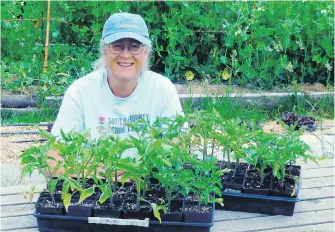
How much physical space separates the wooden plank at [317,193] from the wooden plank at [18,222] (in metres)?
1.01

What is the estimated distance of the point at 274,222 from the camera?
6.67ft

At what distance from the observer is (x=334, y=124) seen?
472 centimetres

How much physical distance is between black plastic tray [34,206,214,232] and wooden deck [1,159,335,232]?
0.09m

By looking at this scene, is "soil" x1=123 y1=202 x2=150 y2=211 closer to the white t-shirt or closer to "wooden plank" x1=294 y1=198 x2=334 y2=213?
"wooden plank" x1=294 y1=198 x2=334 y2=213

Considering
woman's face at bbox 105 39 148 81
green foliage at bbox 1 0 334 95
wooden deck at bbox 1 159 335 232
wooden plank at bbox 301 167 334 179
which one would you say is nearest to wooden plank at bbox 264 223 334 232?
wooden deck at bbox 1 159 335 232

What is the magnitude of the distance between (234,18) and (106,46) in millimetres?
3078

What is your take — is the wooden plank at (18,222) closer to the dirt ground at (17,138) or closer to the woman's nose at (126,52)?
the woman's nose at (126,52)

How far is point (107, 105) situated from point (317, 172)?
3.23ft

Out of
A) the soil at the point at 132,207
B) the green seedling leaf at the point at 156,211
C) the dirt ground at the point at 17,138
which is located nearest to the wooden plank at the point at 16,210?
the soil at the point at 132,207

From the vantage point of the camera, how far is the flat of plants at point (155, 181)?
1.81m

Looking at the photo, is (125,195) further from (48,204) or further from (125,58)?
(125,58)

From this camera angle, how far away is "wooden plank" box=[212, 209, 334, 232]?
1.98 m

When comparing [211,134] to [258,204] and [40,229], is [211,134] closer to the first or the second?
[258,204]

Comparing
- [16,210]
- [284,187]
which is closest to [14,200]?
[16,210]
